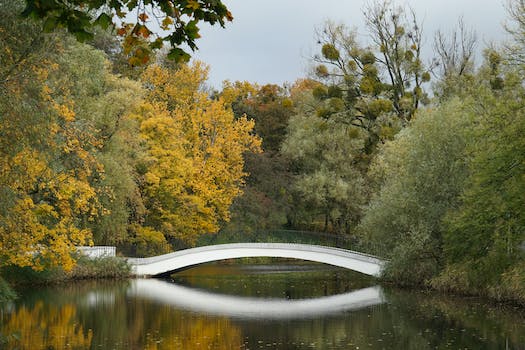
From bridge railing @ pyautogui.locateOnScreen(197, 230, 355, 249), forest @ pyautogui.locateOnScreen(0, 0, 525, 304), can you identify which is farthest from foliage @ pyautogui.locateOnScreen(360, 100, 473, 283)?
bridge railing @ pyautogui.locateOnScreen(197, 230, 355, 249)

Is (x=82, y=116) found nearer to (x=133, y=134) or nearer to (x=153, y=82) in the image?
(x=133, y=134)

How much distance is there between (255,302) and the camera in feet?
82.5

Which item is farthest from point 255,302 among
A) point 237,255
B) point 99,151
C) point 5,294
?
point 99,151

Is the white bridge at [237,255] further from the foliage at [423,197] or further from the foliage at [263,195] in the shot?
the foliage at [263,195]

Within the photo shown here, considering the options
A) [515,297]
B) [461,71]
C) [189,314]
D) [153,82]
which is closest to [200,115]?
[153,82]

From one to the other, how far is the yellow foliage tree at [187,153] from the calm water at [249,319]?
5.99 metres

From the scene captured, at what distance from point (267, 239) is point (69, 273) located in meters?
13.9

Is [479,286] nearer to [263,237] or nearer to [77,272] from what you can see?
[77,272]

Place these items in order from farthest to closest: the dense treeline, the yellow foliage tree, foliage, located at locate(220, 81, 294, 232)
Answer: foliage, located at locate(220, 81, 294, 232), the yellow foliage tree, the dense treeline

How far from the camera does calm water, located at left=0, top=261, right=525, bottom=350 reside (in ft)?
55.0

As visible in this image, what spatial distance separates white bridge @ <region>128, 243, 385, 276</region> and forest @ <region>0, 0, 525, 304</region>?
1214 millimetres

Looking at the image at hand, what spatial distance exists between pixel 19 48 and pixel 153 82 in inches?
1148

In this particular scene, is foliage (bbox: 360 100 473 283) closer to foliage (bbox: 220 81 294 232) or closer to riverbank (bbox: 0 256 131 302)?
riverbank (bbox: 0 256 131 302)

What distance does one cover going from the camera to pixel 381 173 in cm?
3450
